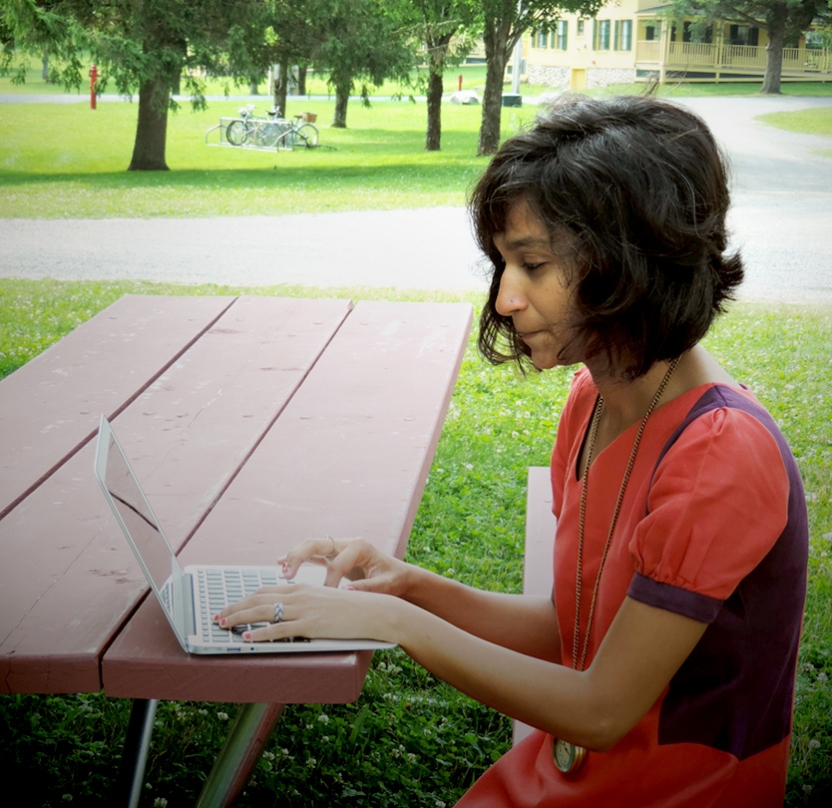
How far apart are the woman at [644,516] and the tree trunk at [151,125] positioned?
5427 mm

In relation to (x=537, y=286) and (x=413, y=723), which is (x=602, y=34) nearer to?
(x=413, y=723)

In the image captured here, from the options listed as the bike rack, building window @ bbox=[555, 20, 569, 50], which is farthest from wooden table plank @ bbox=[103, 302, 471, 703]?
the bike rack

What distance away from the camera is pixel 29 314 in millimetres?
5707

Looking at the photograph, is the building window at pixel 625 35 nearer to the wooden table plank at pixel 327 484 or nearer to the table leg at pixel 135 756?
the wooden table plank at pixel 327 484

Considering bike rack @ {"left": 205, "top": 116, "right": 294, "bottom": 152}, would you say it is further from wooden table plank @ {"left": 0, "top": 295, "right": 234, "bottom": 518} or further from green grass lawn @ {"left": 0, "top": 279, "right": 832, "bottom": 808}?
wooden table plank @ {"left": 0, "top": 295, "right": 234, "bottom": 518}

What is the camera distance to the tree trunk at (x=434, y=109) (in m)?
6.30

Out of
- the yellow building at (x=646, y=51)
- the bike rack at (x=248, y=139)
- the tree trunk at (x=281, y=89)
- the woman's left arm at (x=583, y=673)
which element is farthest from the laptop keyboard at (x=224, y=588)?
the tree trunk at (x=281, y=89)

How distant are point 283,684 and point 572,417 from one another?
21.8 inches

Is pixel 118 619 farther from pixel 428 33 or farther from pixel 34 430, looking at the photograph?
pixel 428 33

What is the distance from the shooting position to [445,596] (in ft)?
5.08

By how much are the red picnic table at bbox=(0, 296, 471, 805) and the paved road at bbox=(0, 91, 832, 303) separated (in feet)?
8.98

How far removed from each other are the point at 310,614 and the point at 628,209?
575mm

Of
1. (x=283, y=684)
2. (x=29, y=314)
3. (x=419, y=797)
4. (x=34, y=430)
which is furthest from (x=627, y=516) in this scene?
(x=29, y=314)

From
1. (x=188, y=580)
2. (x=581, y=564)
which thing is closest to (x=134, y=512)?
(x=188, y=580)
